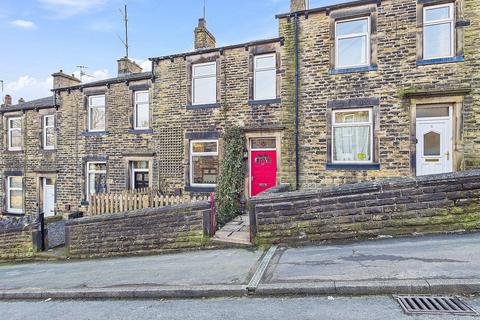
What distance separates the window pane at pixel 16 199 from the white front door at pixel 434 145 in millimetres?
19433

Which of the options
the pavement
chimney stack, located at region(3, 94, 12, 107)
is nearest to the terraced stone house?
the pavement

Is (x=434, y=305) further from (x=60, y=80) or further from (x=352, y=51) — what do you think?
(x=60, y=80)

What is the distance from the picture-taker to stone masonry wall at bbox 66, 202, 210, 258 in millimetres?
7211

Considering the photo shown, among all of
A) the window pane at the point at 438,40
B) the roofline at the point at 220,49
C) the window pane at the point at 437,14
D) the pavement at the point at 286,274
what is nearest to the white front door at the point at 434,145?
the window pane at the point at 438,40

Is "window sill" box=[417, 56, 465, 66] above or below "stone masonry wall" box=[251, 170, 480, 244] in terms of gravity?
above

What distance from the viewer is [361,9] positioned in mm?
9805

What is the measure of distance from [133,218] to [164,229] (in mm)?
998

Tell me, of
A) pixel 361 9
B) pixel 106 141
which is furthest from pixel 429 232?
pixel 106 141

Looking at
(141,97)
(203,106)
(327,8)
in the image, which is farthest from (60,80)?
(327,8)

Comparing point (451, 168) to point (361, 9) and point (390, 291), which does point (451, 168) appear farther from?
point (390, 291)

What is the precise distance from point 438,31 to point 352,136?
13.5 ft

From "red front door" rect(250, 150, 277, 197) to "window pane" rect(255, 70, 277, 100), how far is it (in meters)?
2.14

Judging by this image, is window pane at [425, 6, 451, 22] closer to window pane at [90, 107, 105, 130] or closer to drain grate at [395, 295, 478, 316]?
drain grate at [395, 295, 478, 316]

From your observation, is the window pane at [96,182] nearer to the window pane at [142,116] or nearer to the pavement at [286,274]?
the window pane at [142,116]
